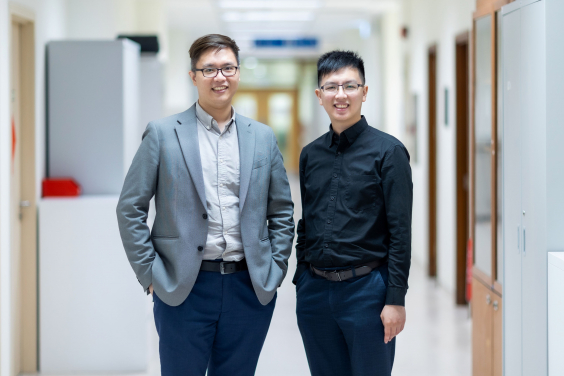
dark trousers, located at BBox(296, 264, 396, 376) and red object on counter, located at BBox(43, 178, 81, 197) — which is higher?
red object on counter, located at BBox(43, 178, 81, 197)

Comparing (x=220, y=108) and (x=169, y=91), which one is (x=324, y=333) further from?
(x=169, y=91)

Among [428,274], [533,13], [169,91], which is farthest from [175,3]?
[533,13]

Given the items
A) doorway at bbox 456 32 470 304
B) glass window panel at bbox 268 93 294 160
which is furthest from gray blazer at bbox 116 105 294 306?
glass window panel at bbox 268 93 294 160

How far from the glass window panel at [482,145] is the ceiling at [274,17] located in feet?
19.1

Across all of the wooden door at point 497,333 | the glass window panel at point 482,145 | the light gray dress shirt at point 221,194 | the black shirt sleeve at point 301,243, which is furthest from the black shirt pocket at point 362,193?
the glass window panel at point 482,145

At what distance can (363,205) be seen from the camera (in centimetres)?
223

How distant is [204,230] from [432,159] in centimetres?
507

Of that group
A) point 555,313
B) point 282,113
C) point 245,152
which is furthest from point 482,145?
point 282,113

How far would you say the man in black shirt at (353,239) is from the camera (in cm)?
219

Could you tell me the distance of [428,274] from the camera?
22.8ft

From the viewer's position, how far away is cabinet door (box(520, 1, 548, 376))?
94.5 inches

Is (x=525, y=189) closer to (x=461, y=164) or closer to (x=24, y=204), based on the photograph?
(x=24, y=204)

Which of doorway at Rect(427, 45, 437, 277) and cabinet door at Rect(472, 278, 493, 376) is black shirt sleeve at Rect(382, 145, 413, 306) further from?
doorway at Rect(427, 45, 437, 277)

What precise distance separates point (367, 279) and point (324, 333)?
26 centimetres
